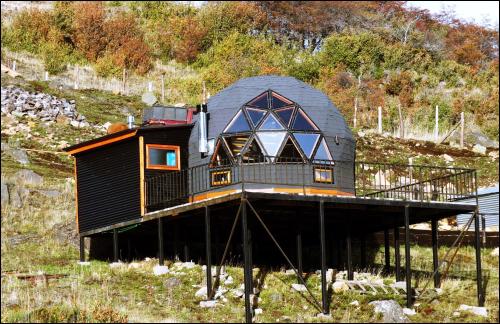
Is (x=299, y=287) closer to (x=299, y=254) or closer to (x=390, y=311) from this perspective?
(x=299, y=254)

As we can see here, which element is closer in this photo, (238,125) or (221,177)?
(221,177)

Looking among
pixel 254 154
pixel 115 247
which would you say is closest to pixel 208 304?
pixel 254 154

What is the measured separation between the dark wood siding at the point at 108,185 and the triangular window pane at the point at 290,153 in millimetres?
4761

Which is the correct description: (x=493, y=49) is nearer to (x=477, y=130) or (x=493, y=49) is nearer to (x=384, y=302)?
(x=477, y=130)

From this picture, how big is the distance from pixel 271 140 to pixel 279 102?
1684mm

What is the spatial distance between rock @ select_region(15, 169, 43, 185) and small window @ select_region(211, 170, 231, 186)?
13104 millimetres

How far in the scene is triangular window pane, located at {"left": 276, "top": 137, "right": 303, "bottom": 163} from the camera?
114ft

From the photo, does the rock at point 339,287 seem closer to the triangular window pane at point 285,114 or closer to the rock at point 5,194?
the triangular window pane at point 285,114

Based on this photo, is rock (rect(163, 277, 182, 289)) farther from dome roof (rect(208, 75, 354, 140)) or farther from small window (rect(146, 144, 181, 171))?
dome roof (rect(208, 75, 354, 140))

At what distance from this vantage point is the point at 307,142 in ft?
116

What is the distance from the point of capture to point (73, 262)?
37188 millimetres

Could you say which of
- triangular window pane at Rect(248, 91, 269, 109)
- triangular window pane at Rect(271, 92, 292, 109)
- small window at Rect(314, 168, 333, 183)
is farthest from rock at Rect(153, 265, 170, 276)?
triangular window pane at Rect(271, 92, 292, 109)

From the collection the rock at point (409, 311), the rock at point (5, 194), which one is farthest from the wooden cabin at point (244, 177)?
the rock at point (5, 194)

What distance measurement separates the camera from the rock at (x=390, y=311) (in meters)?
29.6
